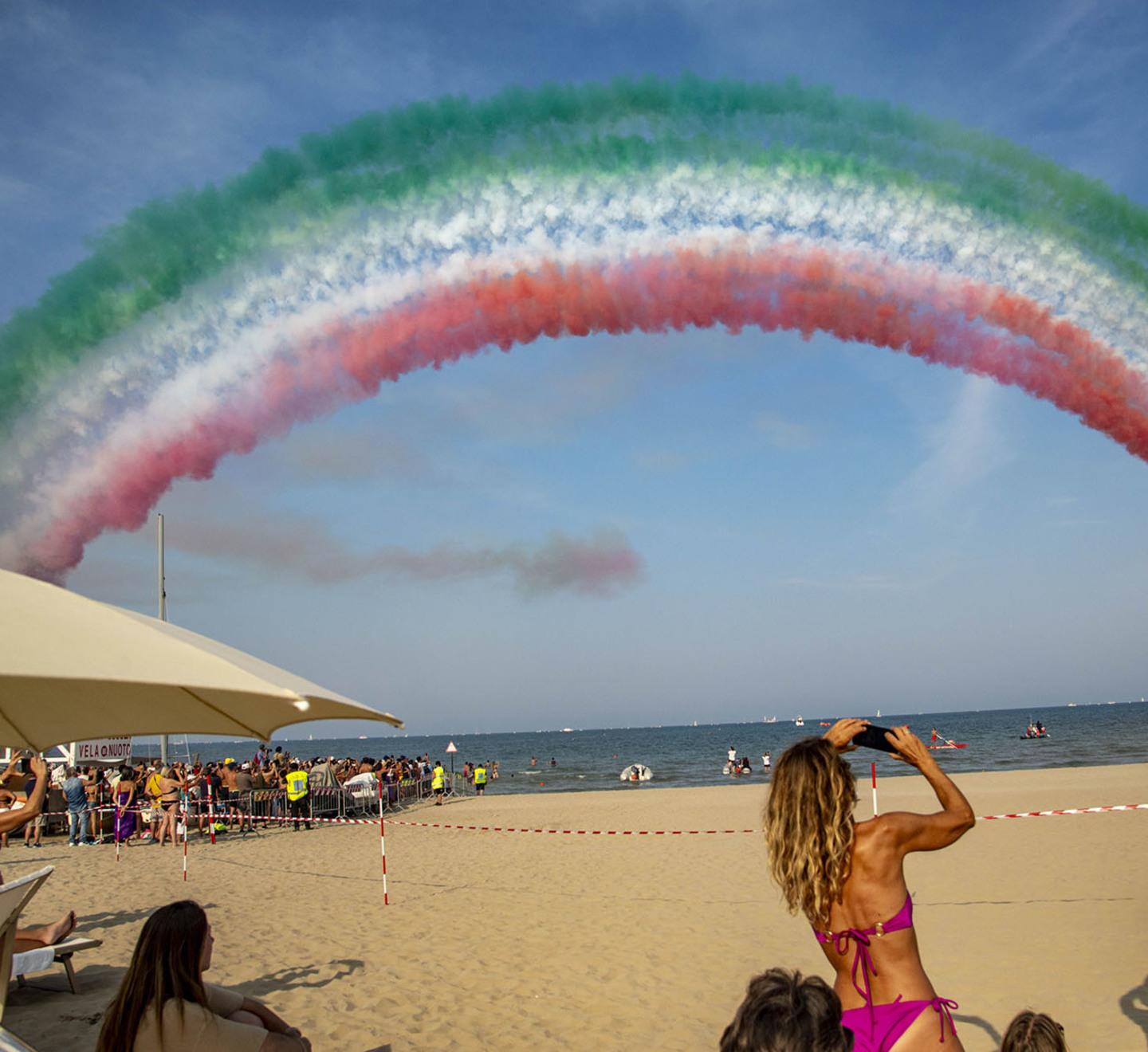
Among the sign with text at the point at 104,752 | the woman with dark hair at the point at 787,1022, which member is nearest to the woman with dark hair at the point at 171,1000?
the woman with dark hair at the point at 787,1022

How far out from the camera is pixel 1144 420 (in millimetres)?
18812

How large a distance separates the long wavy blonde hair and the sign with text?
2763 cm

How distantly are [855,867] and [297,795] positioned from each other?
19.4m

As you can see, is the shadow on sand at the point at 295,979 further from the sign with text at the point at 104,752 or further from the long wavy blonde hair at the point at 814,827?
the sign with text at the point at 104,752

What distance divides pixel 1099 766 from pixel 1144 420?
71.9ft

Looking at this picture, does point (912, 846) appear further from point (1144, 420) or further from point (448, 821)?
point (448, 821)

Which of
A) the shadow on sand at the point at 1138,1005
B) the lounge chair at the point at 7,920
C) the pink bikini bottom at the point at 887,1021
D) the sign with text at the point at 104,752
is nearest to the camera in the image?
the pink bikini bottom at the point at 887,1021

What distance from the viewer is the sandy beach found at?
22.1 feet

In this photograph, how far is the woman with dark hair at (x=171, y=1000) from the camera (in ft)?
12.4

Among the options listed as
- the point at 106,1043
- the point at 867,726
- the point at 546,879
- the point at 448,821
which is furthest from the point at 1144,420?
the point at 106,1043

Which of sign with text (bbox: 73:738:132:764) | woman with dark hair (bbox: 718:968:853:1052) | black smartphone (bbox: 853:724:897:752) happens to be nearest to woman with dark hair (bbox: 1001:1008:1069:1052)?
black smartphone (bbox: 853:724:897:752)

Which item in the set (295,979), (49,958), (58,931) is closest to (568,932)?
(295,979)

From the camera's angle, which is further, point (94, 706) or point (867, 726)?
point (94, 706)

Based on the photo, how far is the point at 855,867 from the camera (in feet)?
10.1
